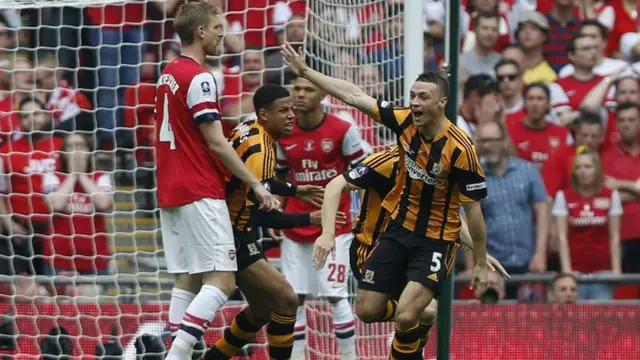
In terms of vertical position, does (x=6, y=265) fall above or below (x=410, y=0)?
below

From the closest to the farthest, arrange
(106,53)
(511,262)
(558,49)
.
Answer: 1. (106,53)
2. (511,262)
3. (558,49)

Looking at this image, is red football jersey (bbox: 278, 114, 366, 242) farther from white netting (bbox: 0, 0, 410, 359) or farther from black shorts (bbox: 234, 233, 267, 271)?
black shorts (bbox: 234, 233, 267, 271)

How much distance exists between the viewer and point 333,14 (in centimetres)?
937

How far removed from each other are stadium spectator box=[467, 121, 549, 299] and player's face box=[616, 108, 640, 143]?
81 centimetres

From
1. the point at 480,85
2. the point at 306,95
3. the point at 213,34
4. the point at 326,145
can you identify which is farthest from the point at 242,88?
the point at 213,34

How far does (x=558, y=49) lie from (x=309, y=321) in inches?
131

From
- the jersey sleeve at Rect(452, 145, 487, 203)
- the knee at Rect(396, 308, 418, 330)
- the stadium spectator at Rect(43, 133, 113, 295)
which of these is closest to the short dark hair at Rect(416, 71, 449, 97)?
the jersey sleeve at Rect(452, 145, 487, 203)

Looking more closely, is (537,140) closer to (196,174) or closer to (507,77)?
(507,77)

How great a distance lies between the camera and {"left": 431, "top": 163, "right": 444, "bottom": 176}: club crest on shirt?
7.58m

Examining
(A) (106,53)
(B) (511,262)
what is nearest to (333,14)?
(A) (106,53)

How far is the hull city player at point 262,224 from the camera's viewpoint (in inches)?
314

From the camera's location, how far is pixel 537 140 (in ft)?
36.3

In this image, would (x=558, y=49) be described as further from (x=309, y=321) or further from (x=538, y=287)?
(x=309, y=321)

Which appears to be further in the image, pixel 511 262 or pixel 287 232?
pixel 511 262
